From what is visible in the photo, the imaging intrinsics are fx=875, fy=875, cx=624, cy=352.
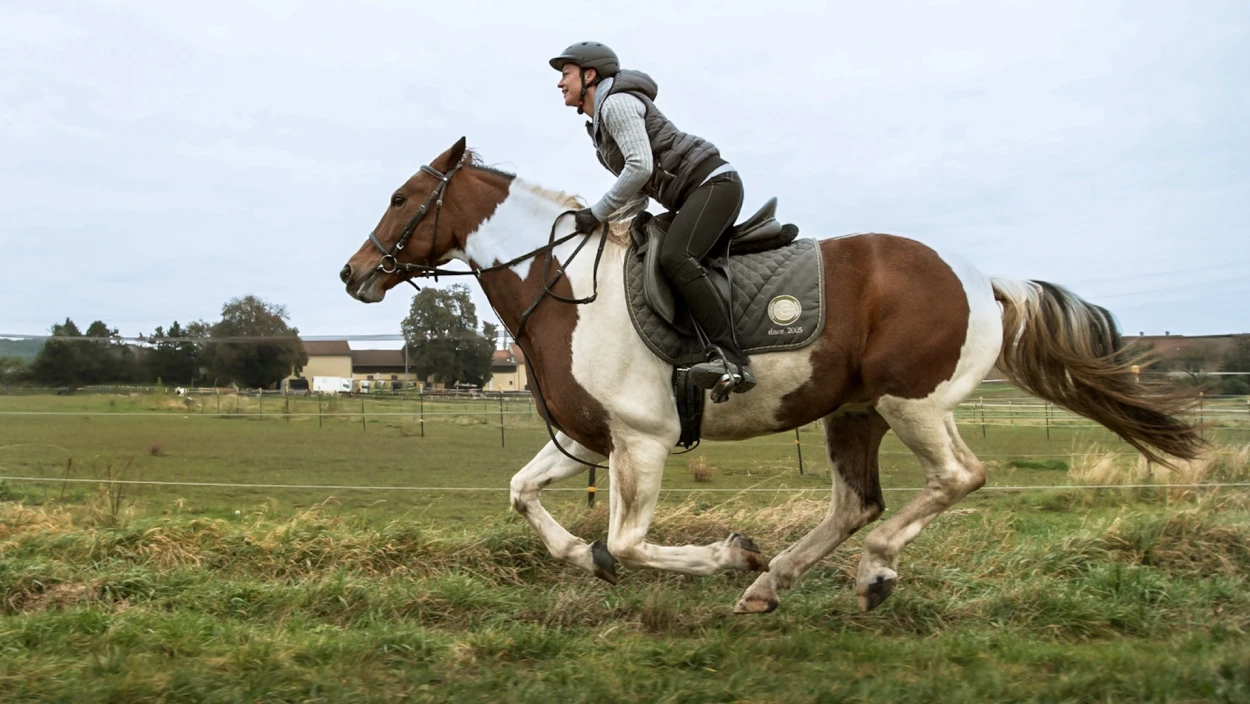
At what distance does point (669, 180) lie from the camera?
180 inches

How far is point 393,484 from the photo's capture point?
948 centimetres

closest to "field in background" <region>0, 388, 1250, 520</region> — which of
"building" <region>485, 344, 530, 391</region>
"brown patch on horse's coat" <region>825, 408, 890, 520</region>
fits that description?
"building" <region>485, 344, 530, 391</region>

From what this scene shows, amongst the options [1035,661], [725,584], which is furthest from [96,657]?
[1035,661]

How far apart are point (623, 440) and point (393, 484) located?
584 cm

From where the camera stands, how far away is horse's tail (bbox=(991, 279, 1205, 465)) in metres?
4.73

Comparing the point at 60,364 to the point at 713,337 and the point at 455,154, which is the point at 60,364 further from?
the point at 713,337

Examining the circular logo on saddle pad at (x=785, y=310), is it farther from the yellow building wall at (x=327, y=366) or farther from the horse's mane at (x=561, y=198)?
the yellow building wall at (x=327, y=366)

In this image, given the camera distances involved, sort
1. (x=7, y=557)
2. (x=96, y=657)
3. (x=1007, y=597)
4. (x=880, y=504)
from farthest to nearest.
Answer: (x=7, y=557), (x=880, y=504), (x=1007, y=597), (x=96, y=657)

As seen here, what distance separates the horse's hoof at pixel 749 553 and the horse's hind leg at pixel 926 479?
0.53 meters

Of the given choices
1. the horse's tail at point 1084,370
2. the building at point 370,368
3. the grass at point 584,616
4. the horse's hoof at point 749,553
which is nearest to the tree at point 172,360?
the building at point 370,368

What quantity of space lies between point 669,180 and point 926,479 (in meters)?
2.03

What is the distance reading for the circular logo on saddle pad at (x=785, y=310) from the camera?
432 centimetres

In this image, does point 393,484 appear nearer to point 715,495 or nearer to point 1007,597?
point 715,495

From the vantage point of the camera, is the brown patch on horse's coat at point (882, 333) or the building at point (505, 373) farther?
the building at point (505, 373)
